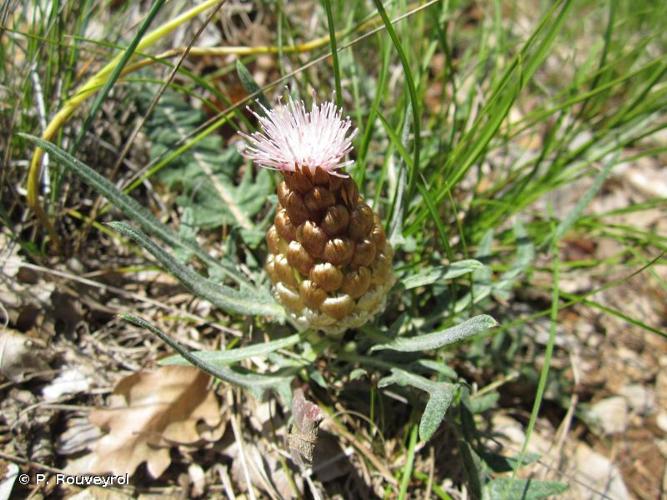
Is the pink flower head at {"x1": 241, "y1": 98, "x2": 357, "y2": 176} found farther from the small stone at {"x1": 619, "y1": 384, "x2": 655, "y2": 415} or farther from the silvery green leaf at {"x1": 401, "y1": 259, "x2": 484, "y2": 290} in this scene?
the small stone at {"x1": 619, "y1": 384, "x2": 655, "y2": 415}

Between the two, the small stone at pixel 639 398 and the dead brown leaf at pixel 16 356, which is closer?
the dead brown leaf at pixel 16 356

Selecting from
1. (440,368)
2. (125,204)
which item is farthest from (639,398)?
(125,204)

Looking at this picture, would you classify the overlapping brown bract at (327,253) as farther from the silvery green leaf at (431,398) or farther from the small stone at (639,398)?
the small stone at (639,398)

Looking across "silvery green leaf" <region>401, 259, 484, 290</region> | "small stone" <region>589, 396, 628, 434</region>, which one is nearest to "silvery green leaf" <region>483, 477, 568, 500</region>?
"silvery green leaf" <region>401, 259, 484, 290</region>

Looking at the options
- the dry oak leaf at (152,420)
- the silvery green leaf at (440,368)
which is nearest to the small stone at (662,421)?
the silvery green leaf at (440,368)

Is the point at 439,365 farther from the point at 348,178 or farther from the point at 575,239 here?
the point at 575,239
